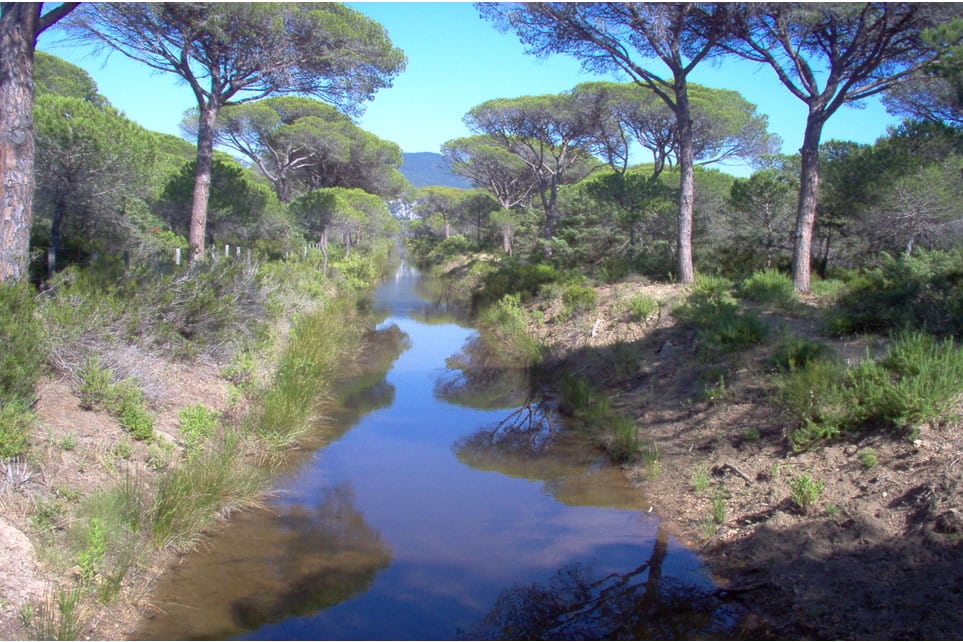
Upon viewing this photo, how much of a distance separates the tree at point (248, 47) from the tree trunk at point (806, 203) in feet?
31.6

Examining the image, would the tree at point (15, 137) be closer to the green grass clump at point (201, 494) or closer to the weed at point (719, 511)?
the green grass clump at point (201, 494)

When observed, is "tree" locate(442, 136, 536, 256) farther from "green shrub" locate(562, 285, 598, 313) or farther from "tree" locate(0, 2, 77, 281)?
"tree" locate(0, 2, 77, 281)

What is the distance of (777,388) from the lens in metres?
7.81

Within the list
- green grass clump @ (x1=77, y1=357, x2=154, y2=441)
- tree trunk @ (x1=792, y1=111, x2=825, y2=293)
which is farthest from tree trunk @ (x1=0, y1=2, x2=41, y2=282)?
tree trunk @ (x1=792, y1=111, x2=825, y2=293)

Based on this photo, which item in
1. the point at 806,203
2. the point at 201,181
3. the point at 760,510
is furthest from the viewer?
the point at 201,181

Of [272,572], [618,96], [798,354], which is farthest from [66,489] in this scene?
[618,96]

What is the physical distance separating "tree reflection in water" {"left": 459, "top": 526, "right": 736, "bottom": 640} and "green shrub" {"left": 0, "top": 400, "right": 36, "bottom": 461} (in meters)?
3.58

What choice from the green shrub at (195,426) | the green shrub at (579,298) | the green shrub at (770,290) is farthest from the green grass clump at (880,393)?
the green shrub at (579,298)

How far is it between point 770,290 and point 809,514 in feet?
A: 22.9

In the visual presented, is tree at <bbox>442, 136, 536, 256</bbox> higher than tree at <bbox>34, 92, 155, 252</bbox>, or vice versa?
tree at <bbox>442, 136, 536, 256</bbox>

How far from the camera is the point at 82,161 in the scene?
555 inches

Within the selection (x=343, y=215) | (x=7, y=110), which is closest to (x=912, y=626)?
(x=7, y=110)

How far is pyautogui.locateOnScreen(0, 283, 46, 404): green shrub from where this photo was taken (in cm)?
559

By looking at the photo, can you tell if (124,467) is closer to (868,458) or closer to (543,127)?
(868,458)
